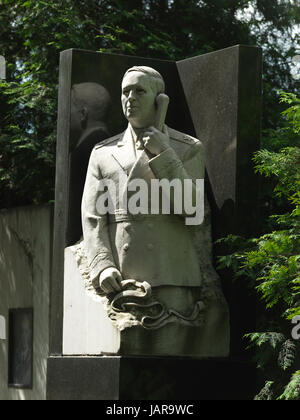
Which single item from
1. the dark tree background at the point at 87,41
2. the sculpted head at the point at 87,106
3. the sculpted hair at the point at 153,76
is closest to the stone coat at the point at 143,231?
the sculpted hair at the point at 153,76

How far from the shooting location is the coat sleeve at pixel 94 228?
9.63 metres

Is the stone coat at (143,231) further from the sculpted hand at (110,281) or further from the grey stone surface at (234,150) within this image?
the grey stone surface at (234,150)

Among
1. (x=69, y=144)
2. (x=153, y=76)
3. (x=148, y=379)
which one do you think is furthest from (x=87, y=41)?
(x=148, y=379)

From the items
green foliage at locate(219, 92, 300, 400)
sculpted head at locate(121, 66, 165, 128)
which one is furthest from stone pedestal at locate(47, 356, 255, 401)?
sculpted head at locate(121, 66, 165, 128)

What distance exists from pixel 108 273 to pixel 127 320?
1.39ft

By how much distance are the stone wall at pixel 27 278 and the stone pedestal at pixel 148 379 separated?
4.37 m

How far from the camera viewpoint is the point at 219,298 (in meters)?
9.89

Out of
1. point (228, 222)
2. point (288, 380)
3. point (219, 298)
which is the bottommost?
point (288, 380)

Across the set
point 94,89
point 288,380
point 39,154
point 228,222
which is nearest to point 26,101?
point 39,154

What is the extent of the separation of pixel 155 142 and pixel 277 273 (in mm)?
1488

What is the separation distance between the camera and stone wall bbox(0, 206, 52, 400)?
14594 millimetres

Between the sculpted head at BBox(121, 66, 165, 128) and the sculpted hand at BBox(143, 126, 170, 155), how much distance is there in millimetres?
211

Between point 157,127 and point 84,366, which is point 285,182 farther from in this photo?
point 84,366
